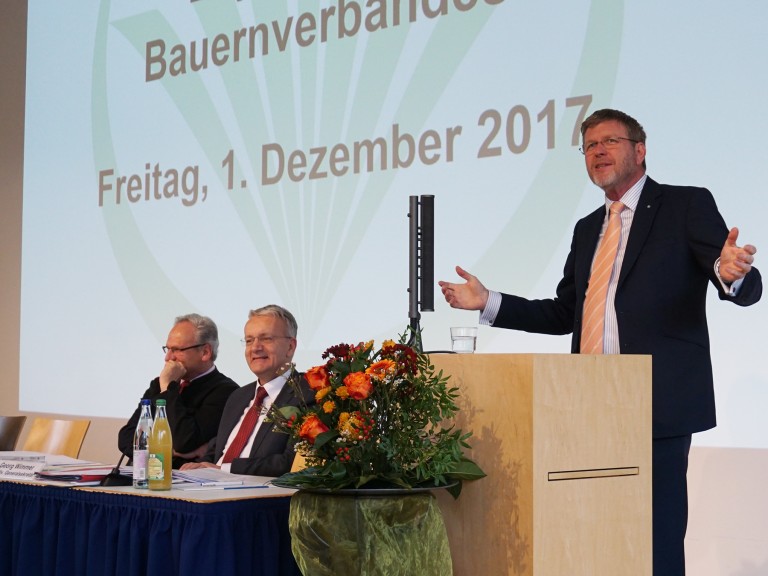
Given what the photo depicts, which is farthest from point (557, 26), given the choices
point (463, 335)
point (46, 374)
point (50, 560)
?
point (46, 374)

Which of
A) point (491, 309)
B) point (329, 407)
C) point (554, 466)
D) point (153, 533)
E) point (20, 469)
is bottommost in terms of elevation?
point (153, 533)

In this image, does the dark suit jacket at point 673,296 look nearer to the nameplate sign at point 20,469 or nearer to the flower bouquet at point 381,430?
the flower bouquet at point 381,430

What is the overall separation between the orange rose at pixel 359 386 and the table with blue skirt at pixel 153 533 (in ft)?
1.83

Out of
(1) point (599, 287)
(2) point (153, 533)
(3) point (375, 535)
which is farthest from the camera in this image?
(1) point (599, 287)

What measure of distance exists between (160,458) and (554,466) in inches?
43.4

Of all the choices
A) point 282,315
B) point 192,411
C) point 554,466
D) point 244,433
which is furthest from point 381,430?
point 192,411

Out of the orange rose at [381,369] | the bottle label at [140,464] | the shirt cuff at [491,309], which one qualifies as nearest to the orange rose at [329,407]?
the orange rose at [381,369]

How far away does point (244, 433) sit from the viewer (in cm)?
379

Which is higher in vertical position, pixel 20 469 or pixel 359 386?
pixel 359 386

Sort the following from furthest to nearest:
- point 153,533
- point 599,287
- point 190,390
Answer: point 190,390 → point 599,287 → point 153,533

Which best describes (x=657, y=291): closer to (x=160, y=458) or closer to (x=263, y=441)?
(x=160, y=458)

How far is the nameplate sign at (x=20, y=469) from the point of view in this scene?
318cm

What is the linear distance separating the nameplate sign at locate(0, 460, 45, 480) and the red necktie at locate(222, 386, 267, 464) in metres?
0.70

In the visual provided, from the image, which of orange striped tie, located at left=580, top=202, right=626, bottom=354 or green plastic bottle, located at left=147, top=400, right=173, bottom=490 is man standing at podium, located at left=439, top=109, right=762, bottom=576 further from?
green plastic bottle, located at left=147, top=400, right=173, bottom=490
